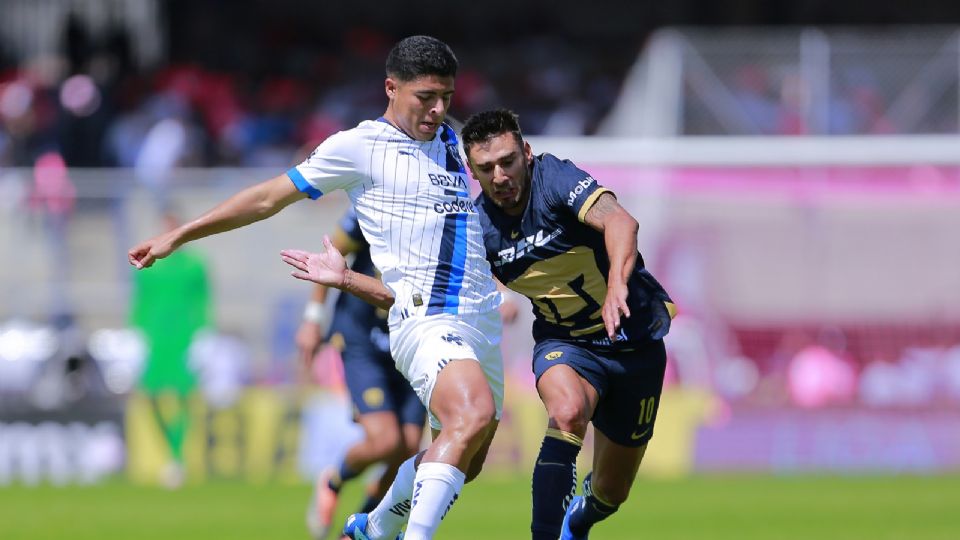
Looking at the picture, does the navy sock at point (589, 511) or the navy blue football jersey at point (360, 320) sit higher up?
the navy blue football jersey at point (360, 320)

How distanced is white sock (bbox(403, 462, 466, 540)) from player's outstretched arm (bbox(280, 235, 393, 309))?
38.1 inches

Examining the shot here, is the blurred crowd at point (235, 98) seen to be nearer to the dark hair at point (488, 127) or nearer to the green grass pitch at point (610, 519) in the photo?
the green grass pitch at point (610, 519)

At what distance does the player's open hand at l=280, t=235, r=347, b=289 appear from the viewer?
787cm

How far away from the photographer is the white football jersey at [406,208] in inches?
313

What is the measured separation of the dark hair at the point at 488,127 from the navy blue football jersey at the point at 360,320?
261 cm

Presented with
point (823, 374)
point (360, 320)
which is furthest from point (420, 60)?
point (823, 374)

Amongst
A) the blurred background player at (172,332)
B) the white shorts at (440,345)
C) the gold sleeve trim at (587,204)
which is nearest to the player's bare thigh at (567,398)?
the white shorts at (440,345)

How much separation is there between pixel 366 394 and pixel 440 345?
3.15 metres

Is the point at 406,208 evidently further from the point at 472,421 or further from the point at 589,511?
the point at 589,511

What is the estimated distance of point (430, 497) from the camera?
24.6 ft

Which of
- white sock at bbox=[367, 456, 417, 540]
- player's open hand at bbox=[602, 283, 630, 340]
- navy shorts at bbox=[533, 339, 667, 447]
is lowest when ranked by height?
white sock at bbox=[367, 456, 417, 540]

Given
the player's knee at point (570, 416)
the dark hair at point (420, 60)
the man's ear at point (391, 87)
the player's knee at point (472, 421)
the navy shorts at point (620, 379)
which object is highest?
the dark hair at point (420, 60)

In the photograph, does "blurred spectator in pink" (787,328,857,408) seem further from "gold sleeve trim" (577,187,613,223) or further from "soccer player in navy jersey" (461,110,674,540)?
"gold sleeve trim" (577,187,613,223)

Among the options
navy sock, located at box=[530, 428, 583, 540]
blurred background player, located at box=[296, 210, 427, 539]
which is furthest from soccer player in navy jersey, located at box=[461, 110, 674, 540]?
blurred background player, located at box=[296, 210, 427, 539]
